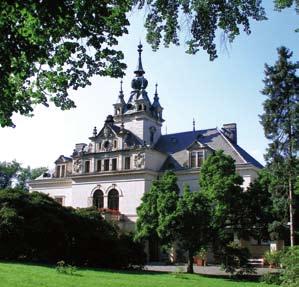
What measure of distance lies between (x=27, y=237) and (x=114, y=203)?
2011 cm

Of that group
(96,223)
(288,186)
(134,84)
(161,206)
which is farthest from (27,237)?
(134,84)

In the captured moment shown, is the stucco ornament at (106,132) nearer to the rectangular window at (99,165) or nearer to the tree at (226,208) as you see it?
the rectangular window at (99,165)

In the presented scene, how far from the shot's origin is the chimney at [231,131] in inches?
1984

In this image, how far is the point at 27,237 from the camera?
3092cm

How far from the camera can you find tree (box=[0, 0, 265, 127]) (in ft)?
28.2

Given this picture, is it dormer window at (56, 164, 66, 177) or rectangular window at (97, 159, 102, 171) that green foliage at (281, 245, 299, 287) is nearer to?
rectangular window at (97, 159, 102, 171)

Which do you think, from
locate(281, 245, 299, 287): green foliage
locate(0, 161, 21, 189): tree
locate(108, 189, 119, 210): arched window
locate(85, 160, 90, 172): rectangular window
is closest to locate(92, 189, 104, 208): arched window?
locate(108, 189, 119, 210): arched window

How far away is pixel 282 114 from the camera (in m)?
34.9

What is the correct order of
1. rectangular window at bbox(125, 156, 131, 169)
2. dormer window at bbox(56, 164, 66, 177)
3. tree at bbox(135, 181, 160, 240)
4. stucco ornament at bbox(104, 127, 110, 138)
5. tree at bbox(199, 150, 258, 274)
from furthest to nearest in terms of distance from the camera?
1. dormer window at bbox(56, 164, 66, 177)
2. stucco ornament at bbox(104, 127, 110, 138)
3. rectangular window at bbox(125, 156, 131, 169)
4. tree at bbox(135, 181, 160, 240)
5. tree at bbox(199, 150, 258, 274)

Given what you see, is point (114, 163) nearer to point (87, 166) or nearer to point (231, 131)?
point (87, 166)

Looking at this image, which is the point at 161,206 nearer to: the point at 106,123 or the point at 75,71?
the point at 75,71

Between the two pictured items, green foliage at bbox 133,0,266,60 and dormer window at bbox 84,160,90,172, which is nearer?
green foliage at bbox 133,0,266,60

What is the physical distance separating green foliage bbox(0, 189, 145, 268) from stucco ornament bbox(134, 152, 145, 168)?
16021 millimetres

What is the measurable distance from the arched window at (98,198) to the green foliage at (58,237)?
17591mm
